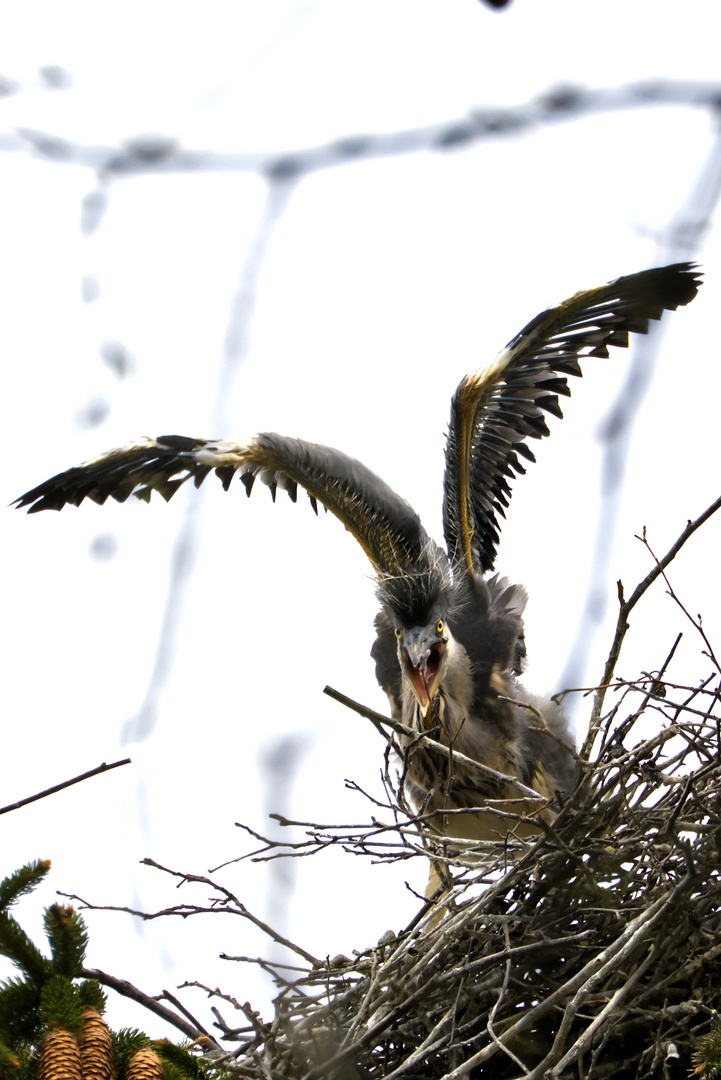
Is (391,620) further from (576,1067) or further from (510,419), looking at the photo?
(576,1067)

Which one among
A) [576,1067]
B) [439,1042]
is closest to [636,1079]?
[576,1067]

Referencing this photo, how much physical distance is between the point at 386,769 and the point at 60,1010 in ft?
3.96

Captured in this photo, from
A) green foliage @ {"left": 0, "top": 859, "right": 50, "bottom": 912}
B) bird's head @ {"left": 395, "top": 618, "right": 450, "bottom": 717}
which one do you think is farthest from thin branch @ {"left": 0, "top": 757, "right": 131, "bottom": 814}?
bird's head @ {"left": 395, "top": 618, "right": 450, "bottom": 717}

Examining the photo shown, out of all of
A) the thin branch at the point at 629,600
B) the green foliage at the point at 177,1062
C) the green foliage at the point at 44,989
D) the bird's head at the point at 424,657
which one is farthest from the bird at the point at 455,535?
the green foliage at the point at 44,989

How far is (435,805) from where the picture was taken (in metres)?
3.82

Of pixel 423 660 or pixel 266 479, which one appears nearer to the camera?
pixel 423 660

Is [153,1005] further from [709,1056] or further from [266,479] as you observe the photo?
[266,479]

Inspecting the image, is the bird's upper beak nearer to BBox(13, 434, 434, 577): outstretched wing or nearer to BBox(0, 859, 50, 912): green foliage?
BBox(13, 434, 434, 577): outstretched wing

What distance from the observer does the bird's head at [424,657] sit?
3695mm

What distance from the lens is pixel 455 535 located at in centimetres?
422

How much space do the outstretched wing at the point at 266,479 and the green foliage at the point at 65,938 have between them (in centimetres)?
216

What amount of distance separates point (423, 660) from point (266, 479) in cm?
94

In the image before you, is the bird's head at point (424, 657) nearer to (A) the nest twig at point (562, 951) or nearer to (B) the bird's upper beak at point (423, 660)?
(B) the bird's upper beak at point (423, 660)

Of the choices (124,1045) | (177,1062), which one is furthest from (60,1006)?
(177,1062)
